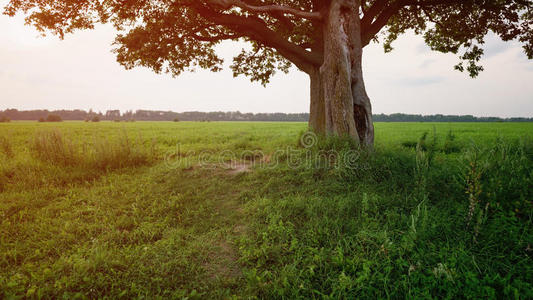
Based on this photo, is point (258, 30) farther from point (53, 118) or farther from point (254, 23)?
point (53, 118)

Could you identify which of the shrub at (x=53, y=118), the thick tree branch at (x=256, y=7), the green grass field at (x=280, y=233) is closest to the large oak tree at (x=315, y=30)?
the thick tree branch at (x=256, y=7)

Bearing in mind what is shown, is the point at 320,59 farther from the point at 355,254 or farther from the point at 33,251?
the point at 33,251

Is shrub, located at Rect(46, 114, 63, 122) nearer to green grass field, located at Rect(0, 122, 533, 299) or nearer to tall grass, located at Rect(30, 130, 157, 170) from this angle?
tall grass, located at Rect(30, 130, 157, 170)

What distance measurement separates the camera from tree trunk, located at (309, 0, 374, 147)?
771 cm

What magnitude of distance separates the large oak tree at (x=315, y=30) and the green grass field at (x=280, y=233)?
284 centimetres

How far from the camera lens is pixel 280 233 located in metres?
3.73

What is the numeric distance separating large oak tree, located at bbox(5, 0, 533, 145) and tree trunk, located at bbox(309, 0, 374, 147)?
31mm

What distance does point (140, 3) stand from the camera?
29.6ft

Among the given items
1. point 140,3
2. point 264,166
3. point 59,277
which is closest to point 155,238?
point 59,277

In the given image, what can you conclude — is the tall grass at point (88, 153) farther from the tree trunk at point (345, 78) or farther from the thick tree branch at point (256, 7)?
the tree trunk at point (345, 78)

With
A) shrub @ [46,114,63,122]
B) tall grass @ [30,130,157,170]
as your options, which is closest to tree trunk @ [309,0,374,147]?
tall grass @ [30,130,157,170]

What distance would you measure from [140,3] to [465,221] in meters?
11.2

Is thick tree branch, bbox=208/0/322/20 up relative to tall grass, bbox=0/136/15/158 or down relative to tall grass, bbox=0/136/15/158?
up

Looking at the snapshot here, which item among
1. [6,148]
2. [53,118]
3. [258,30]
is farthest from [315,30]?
[53,118]
